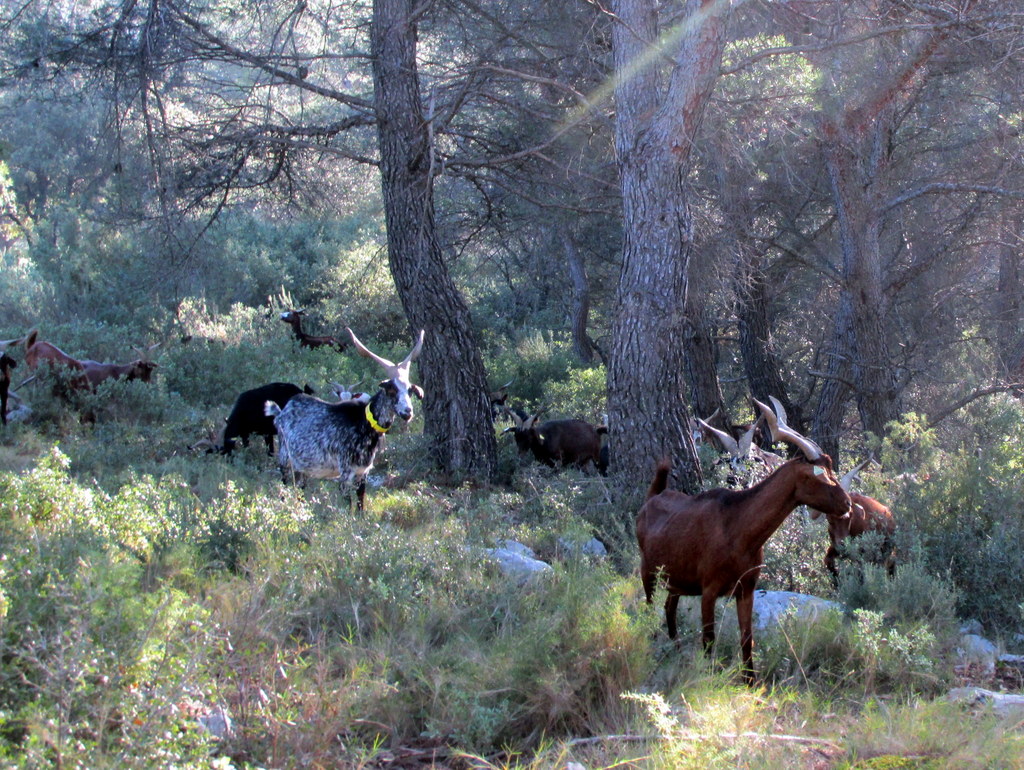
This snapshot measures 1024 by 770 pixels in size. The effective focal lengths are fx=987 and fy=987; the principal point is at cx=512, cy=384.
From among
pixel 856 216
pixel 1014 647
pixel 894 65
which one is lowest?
pixel 1014 647

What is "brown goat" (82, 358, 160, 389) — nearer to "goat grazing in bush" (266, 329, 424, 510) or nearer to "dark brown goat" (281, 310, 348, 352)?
"dark brown goat" (281, 310, 348, 352)

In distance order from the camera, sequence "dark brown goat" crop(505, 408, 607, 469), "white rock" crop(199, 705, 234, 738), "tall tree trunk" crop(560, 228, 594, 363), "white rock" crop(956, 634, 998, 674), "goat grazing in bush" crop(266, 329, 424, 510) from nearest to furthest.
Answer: "white rock" crop(199, 705, 234, 738), "white rock" crop(956, 634, 998, 674), "goat grazing in bush" crop(266, 329, 424, 510), "dark brown goat" crop(505, 408, 607, 469), "tall tree trunk" crop(560, 228, 594, 363)

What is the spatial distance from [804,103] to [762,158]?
1412 millimetres

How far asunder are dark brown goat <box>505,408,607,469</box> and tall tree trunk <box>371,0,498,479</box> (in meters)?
1.45

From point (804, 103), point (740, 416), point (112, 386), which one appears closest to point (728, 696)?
point (804, 103)

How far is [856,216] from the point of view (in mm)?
13484

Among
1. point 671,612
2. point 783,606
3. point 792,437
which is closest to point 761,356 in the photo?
point 783,606

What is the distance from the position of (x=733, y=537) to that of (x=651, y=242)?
4361 mm

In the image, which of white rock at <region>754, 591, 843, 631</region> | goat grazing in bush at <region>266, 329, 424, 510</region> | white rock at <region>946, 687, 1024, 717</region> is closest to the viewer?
white rock at <region>946, 687, 1024, 717</region>

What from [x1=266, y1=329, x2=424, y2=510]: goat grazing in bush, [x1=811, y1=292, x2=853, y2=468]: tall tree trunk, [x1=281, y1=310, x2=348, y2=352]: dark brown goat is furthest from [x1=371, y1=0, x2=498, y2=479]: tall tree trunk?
[x1=281, y1=310, x2=348, y2=352]: dark brown goat

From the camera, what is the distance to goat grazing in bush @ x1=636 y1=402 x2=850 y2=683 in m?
5.73

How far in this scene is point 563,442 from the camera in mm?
13156

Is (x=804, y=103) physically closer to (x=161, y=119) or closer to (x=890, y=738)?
(x=161, y=119)

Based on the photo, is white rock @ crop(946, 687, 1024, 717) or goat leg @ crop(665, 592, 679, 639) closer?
white rock @ crop(946, 687, 1024, 717)
